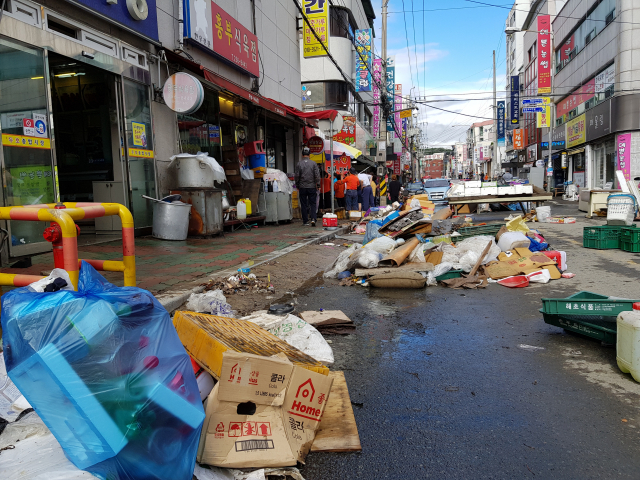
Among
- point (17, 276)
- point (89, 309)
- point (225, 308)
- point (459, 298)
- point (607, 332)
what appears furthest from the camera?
point (459, 298)

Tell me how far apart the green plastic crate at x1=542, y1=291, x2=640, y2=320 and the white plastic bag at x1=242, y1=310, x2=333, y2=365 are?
6.04 feet

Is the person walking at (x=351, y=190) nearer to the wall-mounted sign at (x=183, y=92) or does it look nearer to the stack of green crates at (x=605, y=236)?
the wall-mounted sign at (x=183, y=92)

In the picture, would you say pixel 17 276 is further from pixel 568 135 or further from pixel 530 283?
pixel 568 135

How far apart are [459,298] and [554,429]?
10.4 feet

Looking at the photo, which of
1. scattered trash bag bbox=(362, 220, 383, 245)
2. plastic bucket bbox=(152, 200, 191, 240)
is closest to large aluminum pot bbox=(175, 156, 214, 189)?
plastic bucket bbox=(152, 200, 191, 240)

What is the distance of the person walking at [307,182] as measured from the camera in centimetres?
1287

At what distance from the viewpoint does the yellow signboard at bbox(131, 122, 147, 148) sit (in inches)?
350

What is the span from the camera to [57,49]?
22.7 feet

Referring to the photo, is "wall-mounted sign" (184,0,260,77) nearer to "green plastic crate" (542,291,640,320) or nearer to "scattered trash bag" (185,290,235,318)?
"scattered trash bag" (185,290,235,318)

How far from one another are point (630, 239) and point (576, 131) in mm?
28614

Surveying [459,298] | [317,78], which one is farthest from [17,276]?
[317,78]

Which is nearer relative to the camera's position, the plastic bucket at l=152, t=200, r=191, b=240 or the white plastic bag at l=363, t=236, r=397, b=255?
the white plastic bag at l=363, t=236, r=397, b=255

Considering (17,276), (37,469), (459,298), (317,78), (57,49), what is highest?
(317,78)

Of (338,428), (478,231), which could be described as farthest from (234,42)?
(338,428)
